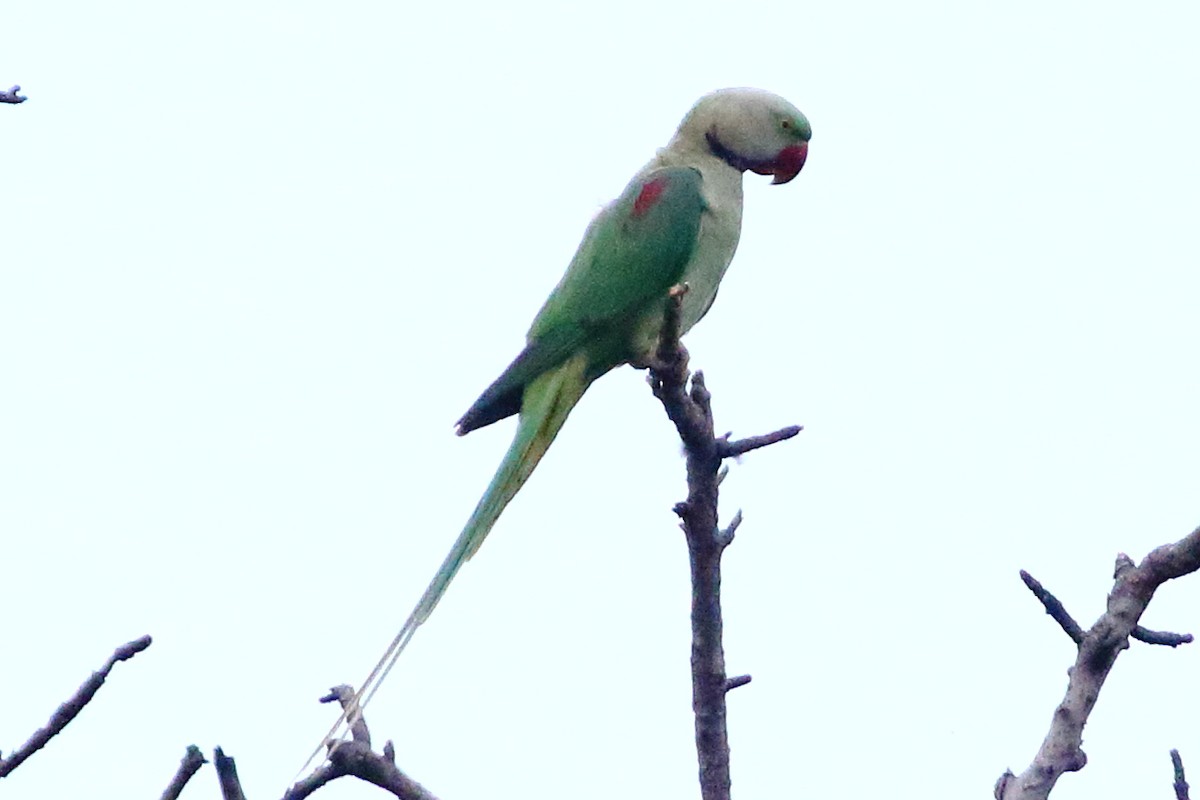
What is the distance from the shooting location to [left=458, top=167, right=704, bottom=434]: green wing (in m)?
4.96

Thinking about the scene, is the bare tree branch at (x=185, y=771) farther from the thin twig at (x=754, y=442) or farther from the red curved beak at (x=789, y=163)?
the red curved beak at (x=789, y=163)

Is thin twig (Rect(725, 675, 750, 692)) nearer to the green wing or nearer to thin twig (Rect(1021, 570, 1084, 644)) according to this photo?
thin twig (Rect(1021, 570, 1084, 644))

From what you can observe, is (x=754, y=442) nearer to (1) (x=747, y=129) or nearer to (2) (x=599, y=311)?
(2) (x=599, y=311)

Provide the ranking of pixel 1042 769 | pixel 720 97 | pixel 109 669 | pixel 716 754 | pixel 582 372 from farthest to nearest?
1. pixel 720 97
2. pixel 582 372
3. pixel 716 754
4. pixel 1042 769
5. pixel 109 669

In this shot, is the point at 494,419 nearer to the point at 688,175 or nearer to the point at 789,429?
the point at 688,175

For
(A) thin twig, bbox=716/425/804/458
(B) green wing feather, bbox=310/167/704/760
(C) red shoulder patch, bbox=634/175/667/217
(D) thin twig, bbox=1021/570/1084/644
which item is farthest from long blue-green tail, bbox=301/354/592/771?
(D) thin twig, bbox=1021/570/1084/644

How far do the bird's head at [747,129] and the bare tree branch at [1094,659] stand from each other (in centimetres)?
323

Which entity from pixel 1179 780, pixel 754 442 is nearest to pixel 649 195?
pixel 754 442

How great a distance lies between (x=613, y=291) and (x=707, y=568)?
86.0 inches

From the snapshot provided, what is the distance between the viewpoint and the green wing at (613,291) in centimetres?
496

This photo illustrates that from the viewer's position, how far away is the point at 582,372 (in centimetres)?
500

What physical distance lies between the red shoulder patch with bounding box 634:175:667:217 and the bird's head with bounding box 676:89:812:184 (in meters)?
0.48

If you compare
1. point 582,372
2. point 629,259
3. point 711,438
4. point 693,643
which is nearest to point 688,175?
point 629,259

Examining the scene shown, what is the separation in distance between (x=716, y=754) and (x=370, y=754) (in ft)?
2.22
